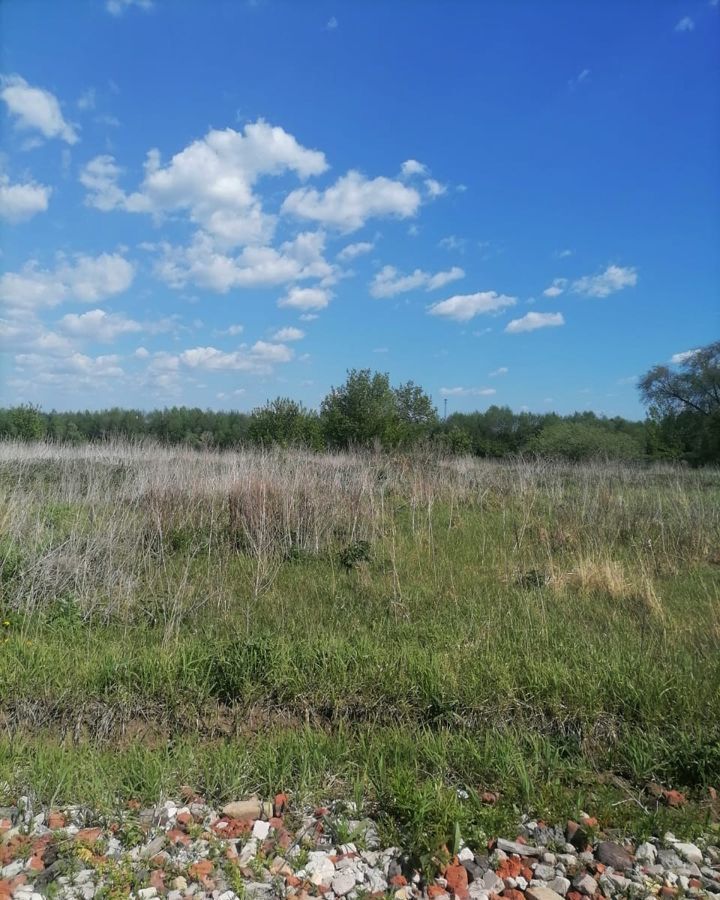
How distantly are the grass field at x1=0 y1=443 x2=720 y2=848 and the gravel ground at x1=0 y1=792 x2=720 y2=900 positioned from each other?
0.14 metres

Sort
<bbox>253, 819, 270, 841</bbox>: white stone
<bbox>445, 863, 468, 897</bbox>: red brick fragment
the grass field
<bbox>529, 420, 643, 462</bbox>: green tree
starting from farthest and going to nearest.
A: 1. <bbox>529, 420, 643, 462</bbox>: green tree
2. the grass field
3. <bbox>253, 819, 270, 841</bbox>: white stone
4. <bbox>445, 863, 468, 897</bbox>: red brick fragment

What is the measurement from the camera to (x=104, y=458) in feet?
54.3

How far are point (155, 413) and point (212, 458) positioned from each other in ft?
168

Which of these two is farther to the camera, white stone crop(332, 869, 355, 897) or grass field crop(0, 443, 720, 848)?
grass field crop(0, 443, 720, 848)

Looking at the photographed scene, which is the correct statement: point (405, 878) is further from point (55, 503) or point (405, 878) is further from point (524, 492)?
point (524, 492)

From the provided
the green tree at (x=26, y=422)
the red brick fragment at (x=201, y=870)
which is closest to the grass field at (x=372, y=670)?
the red brick fragment at (x=201, y=870)

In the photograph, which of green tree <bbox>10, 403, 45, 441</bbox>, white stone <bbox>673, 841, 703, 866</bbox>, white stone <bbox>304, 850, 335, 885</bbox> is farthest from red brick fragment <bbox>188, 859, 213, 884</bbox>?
green tree <bbox>10, 403, 45, 441</bbox>

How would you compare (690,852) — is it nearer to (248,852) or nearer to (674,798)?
(674,798)

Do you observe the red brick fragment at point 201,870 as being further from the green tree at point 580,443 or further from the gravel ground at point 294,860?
the green tree at point 580,443

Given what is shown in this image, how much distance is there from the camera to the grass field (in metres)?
3.00

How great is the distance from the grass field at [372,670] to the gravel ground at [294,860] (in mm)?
139

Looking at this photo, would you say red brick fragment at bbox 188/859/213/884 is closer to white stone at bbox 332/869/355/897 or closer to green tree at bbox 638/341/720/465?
white stone at bbox 332/869/355/897

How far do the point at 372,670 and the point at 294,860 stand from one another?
168 centimetres

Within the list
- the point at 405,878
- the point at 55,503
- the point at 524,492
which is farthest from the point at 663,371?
the point at 405,878
